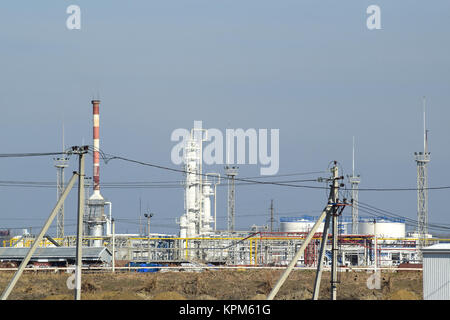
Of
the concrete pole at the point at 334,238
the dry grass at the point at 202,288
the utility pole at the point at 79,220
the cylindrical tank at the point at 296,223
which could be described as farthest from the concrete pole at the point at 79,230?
the cylindrical tank at the point at 296,223

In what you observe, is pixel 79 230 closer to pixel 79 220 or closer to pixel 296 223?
pixel 79 220

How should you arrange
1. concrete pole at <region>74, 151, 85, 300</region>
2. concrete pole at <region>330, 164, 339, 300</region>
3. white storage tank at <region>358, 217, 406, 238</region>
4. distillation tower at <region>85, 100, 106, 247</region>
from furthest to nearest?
white storage tank at <region>358, 217, 406, 238</region>, distillation tower at <region>85, 100, 106, 247</region>, concrete pole at <region>330, 164, 339, 300</region>, concrete pole at <region>74, 151, 85, 300</region>

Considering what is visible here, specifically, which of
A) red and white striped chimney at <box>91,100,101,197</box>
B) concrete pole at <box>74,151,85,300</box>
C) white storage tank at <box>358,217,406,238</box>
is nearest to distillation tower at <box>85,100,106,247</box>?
red and white striped chimney at <box>91,100,101,197</box>

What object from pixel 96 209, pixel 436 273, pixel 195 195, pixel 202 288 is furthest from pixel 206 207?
pixel 436 273

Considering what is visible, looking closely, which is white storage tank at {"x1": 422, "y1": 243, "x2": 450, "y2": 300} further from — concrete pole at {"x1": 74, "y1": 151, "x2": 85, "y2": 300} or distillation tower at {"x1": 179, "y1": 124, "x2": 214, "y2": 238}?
distillation tower at {"x1": 179, "y1": 124, "x2": 214, "y2": 238}

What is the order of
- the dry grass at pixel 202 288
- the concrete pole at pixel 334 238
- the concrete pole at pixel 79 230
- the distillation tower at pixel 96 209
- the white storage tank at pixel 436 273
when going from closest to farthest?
the concrete pole at pixel 79 230 → the concrete pole at pixel 334 238 → the white storage tank at pixel 436 273 → the dry grass at pixel 202 288 → the distillation tower at pixel 96 209

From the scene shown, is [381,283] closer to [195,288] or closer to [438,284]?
[195,288]

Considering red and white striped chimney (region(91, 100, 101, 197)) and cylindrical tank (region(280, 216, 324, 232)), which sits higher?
red and white striped chimney (region(91, 100, 101, 197))

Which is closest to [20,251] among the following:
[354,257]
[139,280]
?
[139,280]

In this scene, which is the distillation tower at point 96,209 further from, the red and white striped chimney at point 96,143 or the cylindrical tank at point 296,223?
the cylindrical tank at point 296,223

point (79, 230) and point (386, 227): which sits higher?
point (79, 230)

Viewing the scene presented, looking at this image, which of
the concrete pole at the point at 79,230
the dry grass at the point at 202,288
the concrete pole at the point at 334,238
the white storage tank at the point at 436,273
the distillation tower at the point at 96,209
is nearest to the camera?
the concrete pole at the point at 79,230

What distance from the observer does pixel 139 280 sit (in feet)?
155

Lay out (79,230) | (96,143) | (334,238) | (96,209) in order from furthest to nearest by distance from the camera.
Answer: (96,143) < (96,209) < (334,238) < (79,230)
